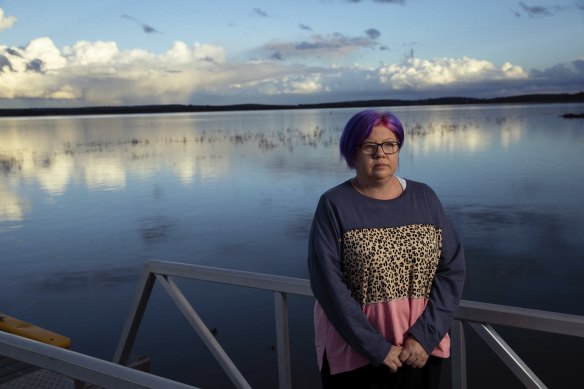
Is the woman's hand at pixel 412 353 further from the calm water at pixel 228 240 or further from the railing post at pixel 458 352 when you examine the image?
the calm water at pixel 228 240

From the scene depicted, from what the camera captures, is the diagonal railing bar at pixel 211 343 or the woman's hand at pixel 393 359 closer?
the woman's hand at pixel 393 359

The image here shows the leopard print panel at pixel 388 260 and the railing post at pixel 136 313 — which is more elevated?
the leopard print panel at pixel 388 260

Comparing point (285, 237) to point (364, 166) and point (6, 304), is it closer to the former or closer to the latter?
point (6, 304)

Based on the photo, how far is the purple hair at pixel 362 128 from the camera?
2.49 meters

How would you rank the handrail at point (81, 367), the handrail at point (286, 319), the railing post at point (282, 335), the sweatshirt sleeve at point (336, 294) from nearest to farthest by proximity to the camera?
the handrail at point (81, 367) < the sweatshirt sleeve at point (336, 294) < the handrail at point (286, 319) < the railing post at point (282, 335)

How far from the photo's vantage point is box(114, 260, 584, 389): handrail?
249 centimetres

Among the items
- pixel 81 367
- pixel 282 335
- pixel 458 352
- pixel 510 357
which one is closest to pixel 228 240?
pixel 282 335

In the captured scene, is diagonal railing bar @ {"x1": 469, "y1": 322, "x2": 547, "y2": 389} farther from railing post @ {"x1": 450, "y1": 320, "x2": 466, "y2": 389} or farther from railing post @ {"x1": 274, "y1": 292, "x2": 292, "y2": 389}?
railing post @ {"x1": 274, "y1": 292, "x2": 292, "y2": 389}

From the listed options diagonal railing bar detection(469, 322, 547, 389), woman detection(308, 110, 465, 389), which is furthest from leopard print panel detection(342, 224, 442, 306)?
diagonal railing bar detection(469, 322, 547, 389)

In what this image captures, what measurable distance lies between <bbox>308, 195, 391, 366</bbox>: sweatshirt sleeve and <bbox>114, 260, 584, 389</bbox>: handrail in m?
0.58

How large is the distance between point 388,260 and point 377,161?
0.42 m

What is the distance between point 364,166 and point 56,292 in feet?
29.6

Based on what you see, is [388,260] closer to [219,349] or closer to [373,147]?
[373,147]

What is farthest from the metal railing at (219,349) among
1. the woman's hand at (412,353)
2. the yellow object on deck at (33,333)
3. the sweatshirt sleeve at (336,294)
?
the yellow object on deck at (33,333)
